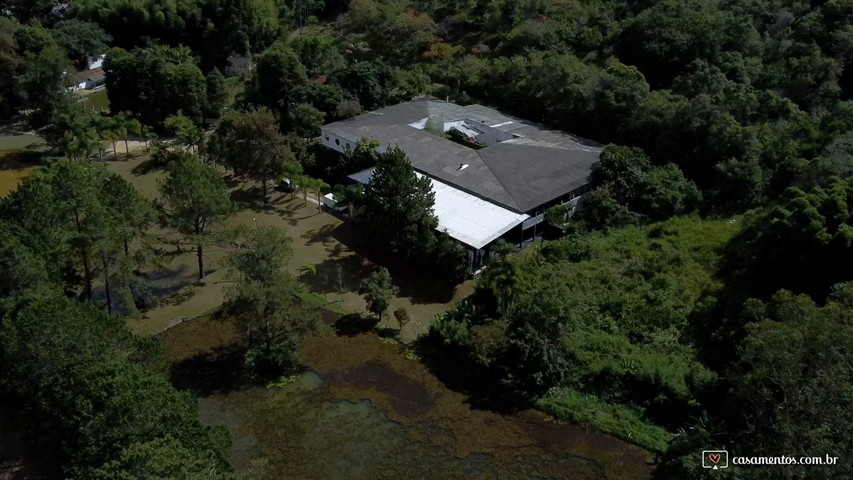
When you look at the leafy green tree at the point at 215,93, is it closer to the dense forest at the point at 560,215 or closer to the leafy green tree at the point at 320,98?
the dense forest at the point at 560,215

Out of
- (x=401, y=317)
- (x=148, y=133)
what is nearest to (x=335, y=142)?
(x=148, y=133)

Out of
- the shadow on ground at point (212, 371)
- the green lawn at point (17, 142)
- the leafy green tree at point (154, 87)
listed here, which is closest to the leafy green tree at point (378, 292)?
the shadow on ground at point (212, 371)

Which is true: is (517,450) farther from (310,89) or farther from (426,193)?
(310,89)

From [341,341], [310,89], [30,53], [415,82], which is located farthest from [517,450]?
[30,53]

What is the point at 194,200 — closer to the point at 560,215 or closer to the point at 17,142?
the point at 560,215

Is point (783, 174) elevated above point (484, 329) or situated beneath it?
elevated above

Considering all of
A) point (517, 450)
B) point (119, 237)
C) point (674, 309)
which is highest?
point (119, 237)
